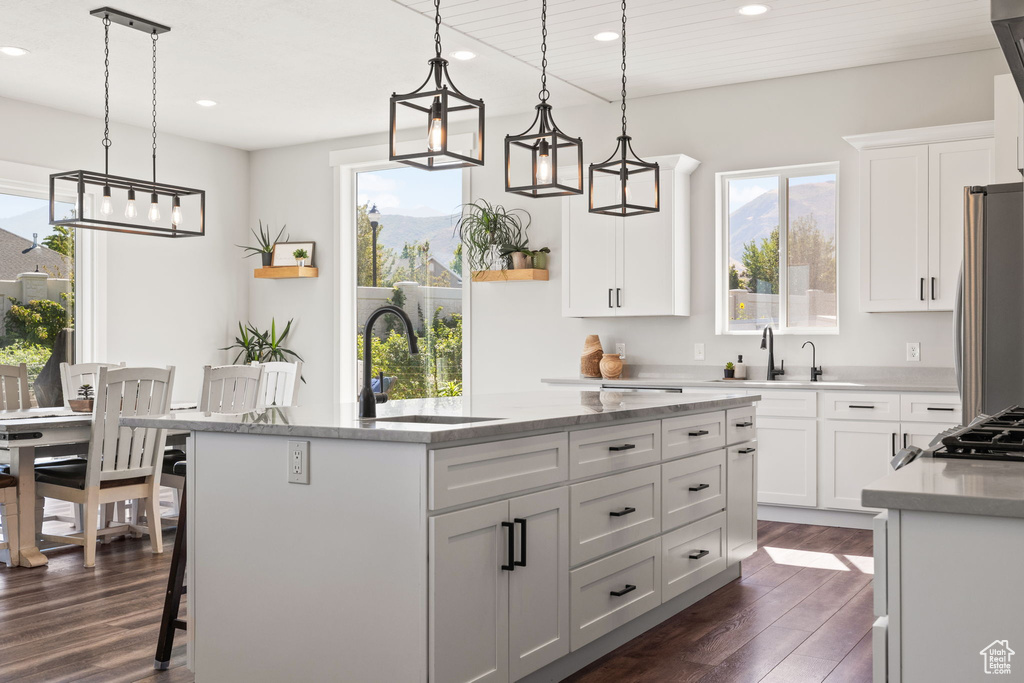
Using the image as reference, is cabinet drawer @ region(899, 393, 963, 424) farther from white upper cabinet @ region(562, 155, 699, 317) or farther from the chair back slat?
the chair back slat

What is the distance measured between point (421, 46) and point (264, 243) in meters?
3.25

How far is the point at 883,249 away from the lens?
539 cm

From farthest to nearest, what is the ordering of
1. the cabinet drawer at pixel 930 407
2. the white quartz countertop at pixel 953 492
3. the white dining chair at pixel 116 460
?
the cabinet drawer at pixel 930 407
the white dining chair at pixel 116 460
the white quartz countertop at pixel 953 492

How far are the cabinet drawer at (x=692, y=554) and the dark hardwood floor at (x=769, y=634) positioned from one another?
0.13 meters

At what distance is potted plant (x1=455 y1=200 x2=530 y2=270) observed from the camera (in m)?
6.88

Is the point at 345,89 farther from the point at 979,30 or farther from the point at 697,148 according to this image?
the point at 979,30

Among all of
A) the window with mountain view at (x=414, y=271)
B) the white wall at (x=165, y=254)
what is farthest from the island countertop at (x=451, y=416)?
the white wall at (x=165, y=254)

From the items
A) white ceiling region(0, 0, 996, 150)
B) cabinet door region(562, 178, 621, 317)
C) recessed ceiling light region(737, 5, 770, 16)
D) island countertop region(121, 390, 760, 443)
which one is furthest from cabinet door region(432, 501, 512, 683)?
cabinet door region(562, 178, 621, 317)

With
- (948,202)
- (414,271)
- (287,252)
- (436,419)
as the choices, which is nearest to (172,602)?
(436,419)

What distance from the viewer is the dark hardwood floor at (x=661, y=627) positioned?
3016 mm

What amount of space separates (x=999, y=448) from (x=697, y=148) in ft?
15.8

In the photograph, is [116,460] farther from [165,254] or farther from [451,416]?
[165,254]

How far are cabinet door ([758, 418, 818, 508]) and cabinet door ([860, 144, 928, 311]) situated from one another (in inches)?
33.0

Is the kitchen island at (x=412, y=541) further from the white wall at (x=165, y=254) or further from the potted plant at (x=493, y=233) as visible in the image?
the white wall at (x=165, y=254)
